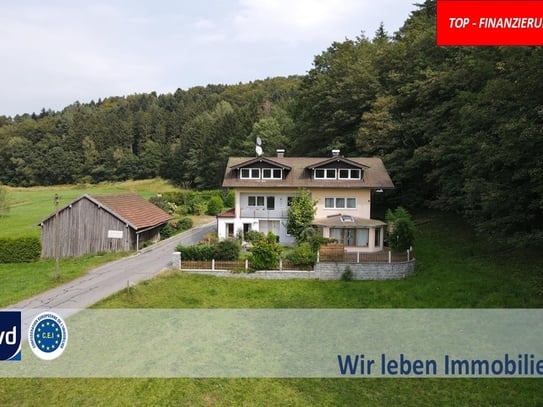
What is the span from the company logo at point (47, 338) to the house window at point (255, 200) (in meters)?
18.6

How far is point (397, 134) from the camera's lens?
37.8 metres

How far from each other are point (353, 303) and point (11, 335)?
14.1 meters

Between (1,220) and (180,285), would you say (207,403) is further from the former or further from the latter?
(1,220)

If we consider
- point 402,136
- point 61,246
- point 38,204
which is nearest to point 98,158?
point 38,204

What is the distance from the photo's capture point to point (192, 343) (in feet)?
49.2

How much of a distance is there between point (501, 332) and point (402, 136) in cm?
2593

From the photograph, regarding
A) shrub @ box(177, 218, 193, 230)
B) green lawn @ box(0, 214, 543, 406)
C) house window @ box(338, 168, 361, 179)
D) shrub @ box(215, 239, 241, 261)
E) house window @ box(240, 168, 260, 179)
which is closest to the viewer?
green lawn @ box(0, 214, 543, 406)

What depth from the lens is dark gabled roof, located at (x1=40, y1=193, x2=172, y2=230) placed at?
29859 mm

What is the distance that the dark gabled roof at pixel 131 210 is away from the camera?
1176 inches

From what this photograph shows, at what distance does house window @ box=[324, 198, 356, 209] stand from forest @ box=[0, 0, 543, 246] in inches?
267

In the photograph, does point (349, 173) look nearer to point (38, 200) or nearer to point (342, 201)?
point (342, 201)

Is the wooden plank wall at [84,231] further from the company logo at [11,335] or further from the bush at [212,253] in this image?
the company logo at [11,335]

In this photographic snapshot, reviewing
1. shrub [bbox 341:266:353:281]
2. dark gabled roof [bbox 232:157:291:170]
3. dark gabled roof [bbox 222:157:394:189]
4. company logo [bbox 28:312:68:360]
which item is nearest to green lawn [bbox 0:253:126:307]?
company logo [bbox 28:312:68:360]

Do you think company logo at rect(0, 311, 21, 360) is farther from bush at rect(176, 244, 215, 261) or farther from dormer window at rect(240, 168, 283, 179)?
dormer window at rect(240, 168, 283, 179)
